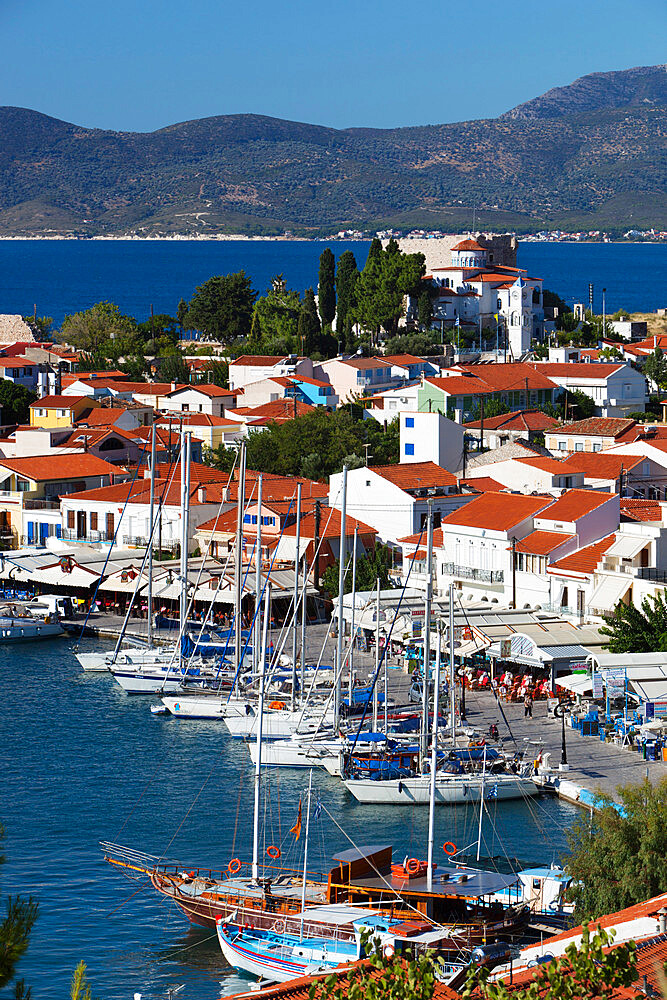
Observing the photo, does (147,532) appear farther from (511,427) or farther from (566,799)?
(566,799)

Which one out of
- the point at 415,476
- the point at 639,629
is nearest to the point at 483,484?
the point at 415,476

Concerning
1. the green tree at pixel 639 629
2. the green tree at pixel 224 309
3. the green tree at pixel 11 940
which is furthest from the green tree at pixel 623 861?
the green tree at pixel 224 309

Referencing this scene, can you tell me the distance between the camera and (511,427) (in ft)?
176

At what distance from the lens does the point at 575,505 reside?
122 ft

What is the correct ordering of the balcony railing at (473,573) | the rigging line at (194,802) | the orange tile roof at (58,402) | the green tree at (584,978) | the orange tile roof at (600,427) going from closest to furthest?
the green tree at (584,978) < the rigging line at (194,802) < the balcony railing at (473,573) < the orange tile roof at (600,427) < the orange tile roof at (58,402)

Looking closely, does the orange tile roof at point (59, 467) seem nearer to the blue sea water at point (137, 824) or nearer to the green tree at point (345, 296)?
the blue sea water at point (137, 824)

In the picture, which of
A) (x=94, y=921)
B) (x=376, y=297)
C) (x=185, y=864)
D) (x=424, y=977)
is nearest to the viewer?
(x=424, y=977)

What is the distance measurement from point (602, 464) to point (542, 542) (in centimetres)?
873

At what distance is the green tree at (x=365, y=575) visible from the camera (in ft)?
125

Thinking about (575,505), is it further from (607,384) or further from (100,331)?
(100,331)

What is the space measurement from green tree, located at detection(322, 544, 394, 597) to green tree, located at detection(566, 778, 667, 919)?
60.9ft

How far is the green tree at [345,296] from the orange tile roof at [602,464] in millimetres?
31887

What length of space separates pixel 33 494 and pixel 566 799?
2633 centimetres

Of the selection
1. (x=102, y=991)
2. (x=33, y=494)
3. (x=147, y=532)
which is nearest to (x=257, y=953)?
(x=102, y=991)
